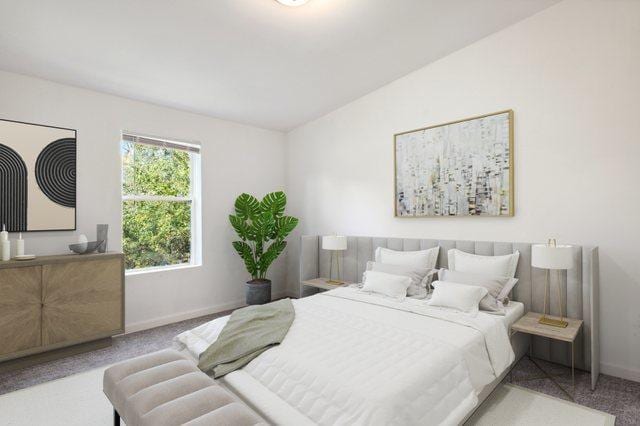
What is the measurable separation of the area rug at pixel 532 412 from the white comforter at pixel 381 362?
0.84 feet

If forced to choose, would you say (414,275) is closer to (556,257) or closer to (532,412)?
(556,257)

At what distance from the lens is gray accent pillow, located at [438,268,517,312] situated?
2.75 meters

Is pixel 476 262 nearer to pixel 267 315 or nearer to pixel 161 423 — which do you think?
pixel 267 315

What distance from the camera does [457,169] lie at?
351cm

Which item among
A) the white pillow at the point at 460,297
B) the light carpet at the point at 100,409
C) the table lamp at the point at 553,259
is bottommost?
the light carpet at the point at 100,409

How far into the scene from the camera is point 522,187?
3145 millimetres

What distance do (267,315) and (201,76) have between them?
98.0 inches

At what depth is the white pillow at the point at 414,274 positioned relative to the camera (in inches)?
127

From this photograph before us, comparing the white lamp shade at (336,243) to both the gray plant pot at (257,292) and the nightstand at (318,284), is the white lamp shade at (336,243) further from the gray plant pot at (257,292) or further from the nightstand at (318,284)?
the gray plant pot at (257,292)

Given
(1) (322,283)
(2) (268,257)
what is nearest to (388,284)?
(1) (322,283)

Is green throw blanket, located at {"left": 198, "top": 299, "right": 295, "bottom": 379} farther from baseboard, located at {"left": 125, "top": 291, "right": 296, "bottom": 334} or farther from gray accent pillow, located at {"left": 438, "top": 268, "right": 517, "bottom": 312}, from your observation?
baseboard, located at {"left": 125, "top": 291, "right": 296, "bottom": 334}

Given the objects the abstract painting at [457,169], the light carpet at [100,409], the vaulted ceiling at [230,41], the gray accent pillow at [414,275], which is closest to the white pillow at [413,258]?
the gray accent pillow at [414,275]

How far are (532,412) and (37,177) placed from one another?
448 centimetres

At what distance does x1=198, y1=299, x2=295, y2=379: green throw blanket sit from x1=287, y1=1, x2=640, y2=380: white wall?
6.80 feet
